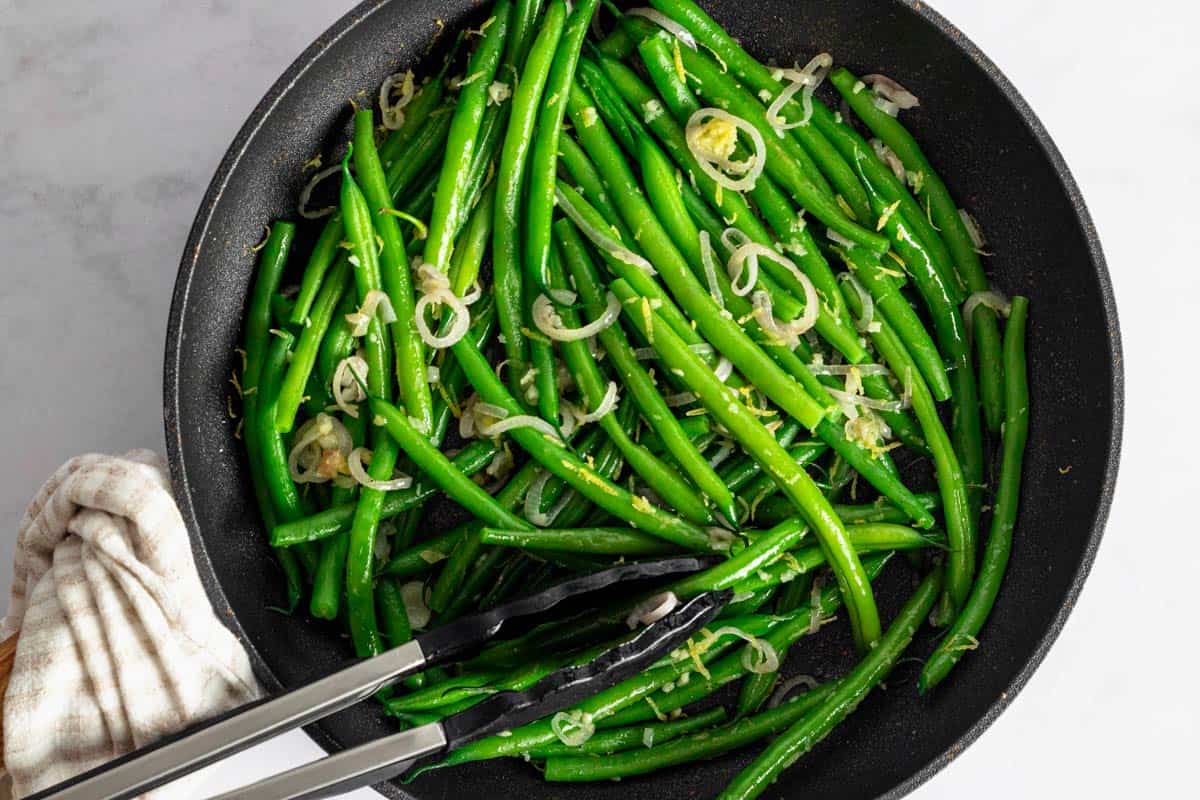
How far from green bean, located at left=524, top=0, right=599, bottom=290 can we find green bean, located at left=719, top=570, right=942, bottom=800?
1.35 metres

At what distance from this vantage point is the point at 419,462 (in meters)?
2.85

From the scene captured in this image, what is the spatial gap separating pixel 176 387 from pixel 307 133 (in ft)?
2.54

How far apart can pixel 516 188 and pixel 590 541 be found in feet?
3.14

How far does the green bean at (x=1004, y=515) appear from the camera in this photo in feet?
9.93

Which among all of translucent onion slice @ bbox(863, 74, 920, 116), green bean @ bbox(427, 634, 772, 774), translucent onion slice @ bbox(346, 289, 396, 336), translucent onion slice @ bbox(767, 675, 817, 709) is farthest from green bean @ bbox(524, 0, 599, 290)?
translucent onion slice @ bbox(767, 675, 817, 709)

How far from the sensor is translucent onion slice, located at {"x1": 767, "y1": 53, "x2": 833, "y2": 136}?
120 inches

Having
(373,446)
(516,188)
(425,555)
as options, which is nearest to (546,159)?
(516,188)

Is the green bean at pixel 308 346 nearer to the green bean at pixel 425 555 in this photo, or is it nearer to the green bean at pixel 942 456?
the green bean at pixel 425 555

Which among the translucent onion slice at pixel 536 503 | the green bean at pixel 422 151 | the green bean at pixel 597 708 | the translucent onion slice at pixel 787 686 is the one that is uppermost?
the green bean at pixel 422 151

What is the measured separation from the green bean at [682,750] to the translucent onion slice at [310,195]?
1.62 metres

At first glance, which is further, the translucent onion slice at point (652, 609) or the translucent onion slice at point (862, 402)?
the translucent onion slice at point (862, 402)

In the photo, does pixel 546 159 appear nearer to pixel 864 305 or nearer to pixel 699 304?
pixel 699 304

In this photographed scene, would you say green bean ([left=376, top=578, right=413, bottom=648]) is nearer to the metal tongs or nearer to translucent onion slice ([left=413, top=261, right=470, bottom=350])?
the metal tongs

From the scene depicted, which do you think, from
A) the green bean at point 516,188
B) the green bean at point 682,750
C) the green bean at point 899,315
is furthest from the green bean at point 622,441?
the green bean at point 899,315
